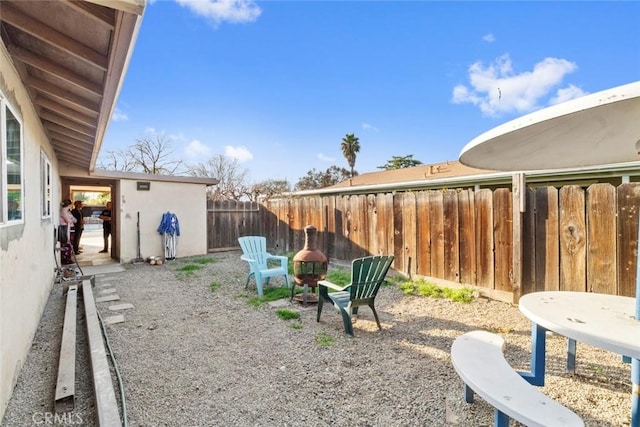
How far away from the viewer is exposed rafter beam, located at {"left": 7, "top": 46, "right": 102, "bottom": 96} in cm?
249

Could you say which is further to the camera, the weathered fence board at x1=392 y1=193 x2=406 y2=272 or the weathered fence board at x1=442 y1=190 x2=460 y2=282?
the weathered fence board at x1=392 y1=193 x2=406 y2=272

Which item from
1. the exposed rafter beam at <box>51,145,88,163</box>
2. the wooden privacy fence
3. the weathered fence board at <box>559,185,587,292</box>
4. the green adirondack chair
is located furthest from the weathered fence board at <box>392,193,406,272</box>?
the exposed rafter beam at <box>51,145,88,163</box>

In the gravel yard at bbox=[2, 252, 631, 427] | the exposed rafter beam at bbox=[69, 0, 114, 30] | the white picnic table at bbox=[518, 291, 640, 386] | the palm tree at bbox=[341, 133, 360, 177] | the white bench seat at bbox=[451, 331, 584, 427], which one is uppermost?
the palm tree at bbox=[341, 133, 360, 177]

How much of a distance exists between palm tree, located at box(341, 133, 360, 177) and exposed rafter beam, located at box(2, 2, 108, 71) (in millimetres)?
26633

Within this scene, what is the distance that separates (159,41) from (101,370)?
29.8 ft

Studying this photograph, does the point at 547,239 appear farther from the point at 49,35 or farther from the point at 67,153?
the point at 67,153

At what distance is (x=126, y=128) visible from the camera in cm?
1820

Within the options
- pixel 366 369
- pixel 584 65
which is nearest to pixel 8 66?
pixel 366 369

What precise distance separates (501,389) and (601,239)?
10.6 ft

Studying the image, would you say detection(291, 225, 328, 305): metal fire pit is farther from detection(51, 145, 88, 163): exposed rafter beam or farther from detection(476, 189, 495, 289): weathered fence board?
detection(51, 145, 88, 163): exposed rafter beam

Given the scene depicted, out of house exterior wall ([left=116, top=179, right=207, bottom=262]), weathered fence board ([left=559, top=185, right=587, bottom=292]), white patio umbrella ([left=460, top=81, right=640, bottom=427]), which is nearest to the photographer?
white patio umbrella ([left=460, top=81, right=640, bottom=427])

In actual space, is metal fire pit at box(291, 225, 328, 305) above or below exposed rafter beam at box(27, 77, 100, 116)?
below

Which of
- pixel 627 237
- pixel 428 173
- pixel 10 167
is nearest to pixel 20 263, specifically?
pixel 10 167

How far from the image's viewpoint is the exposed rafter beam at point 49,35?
6.23 feet
